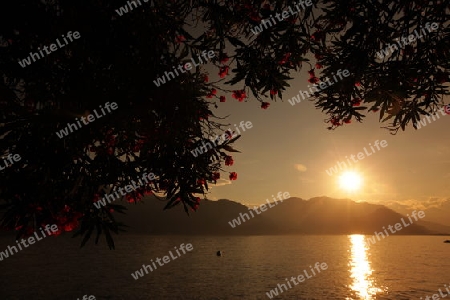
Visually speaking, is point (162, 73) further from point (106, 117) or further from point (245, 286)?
point (245, 286)

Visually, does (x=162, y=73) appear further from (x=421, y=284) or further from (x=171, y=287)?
(x=421, y=284)

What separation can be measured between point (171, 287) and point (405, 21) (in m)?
48.8

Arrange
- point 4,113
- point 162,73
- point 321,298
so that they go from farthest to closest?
point 321,298 → point 162,73 → point 4,113

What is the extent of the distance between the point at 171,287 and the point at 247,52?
47769 millimetres

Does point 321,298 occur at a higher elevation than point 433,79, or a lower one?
lower

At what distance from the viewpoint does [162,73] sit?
4703 millimetres

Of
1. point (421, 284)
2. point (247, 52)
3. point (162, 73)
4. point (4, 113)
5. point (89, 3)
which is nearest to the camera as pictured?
point (4, 113)

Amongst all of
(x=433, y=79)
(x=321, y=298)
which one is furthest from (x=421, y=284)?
(x=433, y=79)

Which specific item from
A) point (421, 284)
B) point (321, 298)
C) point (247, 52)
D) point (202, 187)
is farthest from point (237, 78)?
point (421, 284)

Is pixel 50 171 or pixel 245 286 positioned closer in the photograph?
pixel 50 171

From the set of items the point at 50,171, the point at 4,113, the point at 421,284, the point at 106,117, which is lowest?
the point at 421,284

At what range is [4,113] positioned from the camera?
4.10 metres

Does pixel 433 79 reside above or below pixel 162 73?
below

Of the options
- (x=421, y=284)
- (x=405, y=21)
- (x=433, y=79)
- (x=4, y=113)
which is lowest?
(x=421, y=284)
